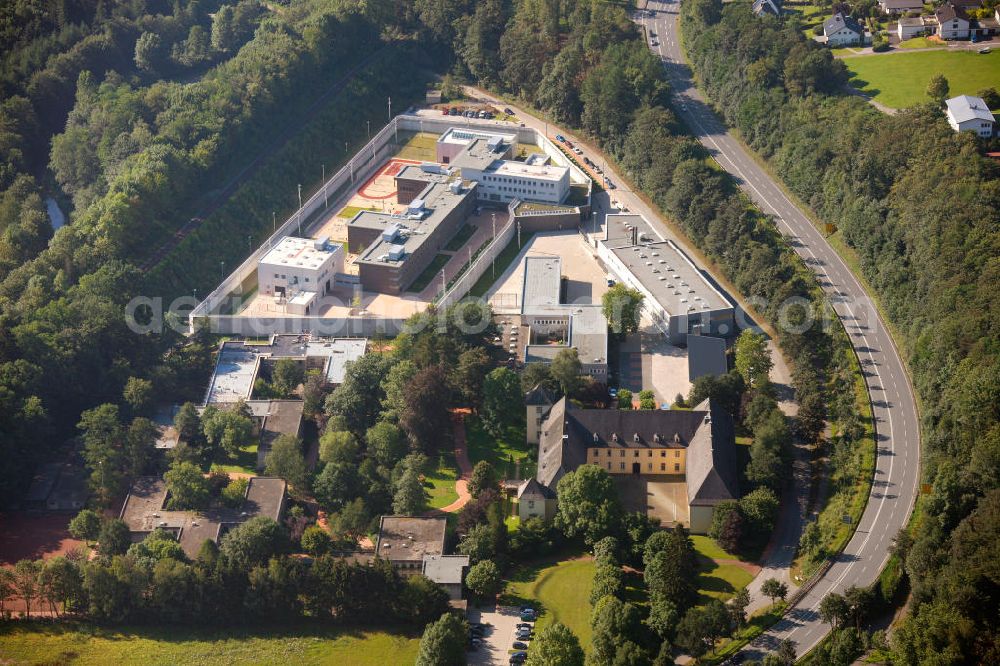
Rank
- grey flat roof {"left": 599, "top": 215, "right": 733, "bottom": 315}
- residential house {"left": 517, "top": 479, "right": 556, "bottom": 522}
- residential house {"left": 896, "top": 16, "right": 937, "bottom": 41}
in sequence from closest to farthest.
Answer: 1. residential house {"left": 517, "top": 479, "right": 556, "bottom": 522}
2. grey flat roof {"left": 599, "top": 215, "right": 733, "bottom": 315}
3. residential house {"left": 896, "top": 16, "right": 937, "bottom": 41}

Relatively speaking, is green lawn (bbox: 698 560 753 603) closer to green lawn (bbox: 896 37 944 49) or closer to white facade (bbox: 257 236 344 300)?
white facade (bbox: 257 236 344 300)

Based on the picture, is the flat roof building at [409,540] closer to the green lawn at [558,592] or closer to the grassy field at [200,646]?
the grassy field at [200,646]

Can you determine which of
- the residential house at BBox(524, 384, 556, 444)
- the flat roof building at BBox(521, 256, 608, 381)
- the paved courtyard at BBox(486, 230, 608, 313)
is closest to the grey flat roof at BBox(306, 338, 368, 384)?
the paved courtyard at BBox(486, 230, 608, 313)

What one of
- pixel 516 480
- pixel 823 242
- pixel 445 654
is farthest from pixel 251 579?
pixel 823 242

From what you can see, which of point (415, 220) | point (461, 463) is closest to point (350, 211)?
point (415, 220)

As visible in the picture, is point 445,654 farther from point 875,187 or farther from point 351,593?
point 875,187

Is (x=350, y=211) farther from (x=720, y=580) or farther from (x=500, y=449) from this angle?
(x=720, y=580)
